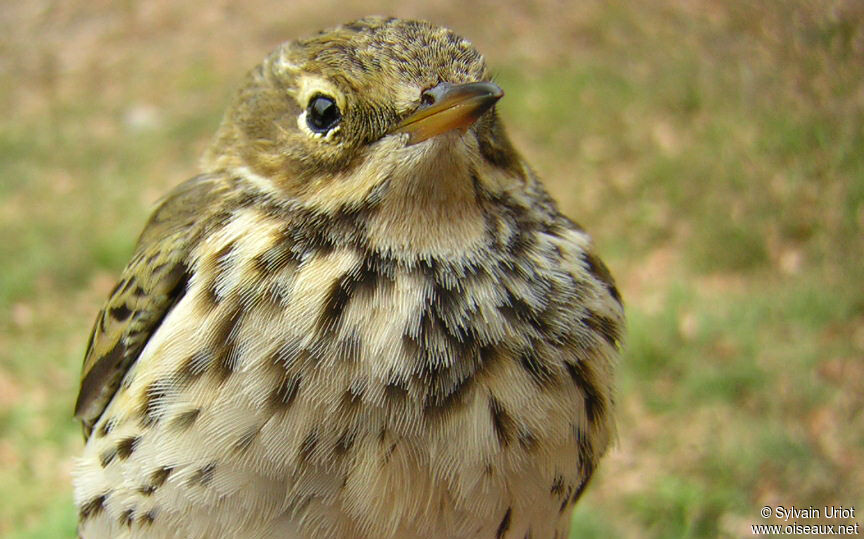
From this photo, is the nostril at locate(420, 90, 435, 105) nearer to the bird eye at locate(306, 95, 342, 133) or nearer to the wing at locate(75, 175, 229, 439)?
the bird eye at locate(306, 95, 342, 133)

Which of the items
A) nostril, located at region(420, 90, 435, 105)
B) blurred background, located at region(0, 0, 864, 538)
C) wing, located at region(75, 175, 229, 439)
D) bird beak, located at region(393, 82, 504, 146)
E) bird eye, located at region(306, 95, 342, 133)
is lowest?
blurred background, located at region(0, 0, 864, 538)

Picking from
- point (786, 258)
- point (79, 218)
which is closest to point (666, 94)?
point (786, 258)

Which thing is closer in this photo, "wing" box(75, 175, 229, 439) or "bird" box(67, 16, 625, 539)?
"bird" box(67, 16, 625, 539)

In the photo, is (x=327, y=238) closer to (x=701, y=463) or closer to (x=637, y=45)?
(x=701, y=463)

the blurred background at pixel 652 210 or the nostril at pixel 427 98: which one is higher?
the nostril at pixel 427 98

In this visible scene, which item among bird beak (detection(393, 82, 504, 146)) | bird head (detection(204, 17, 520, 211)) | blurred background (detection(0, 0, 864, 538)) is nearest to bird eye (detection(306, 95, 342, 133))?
bird head (detection(204, 17, 520, 211))

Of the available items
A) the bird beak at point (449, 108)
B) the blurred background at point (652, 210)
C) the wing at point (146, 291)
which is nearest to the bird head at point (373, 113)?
the bird beak at point (449, 108)

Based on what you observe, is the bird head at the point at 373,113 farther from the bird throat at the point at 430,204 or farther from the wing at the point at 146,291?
the wing at the point at 146,291

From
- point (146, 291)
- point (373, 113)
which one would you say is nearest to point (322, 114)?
point (373, 113)
